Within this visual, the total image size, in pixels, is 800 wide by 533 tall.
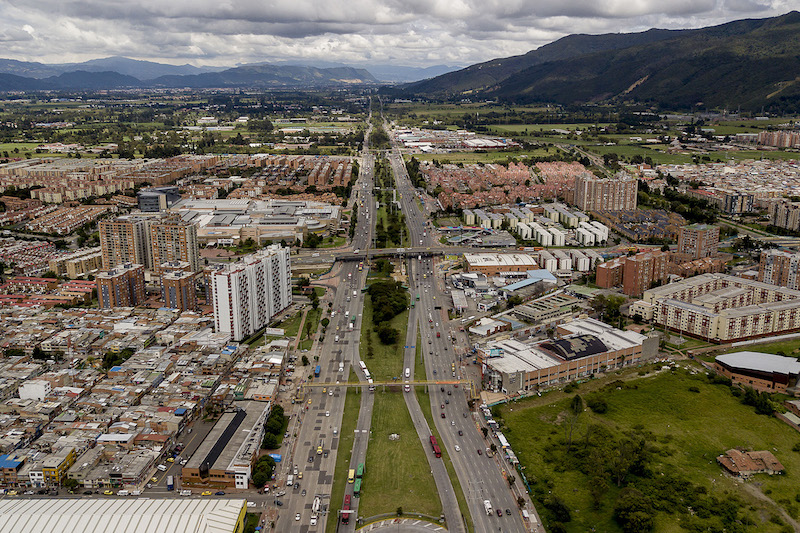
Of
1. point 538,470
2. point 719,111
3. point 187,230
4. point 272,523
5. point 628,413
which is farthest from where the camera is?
point 719,111

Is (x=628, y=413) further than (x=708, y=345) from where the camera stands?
No

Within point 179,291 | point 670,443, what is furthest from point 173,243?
point 670,443

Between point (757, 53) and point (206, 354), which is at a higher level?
point (757, 53)

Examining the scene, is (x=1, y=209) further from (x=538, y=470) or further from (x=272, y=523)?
(x=538, y=470)

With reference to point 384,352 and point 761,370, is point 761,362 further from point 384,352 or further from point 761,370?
point 384,352

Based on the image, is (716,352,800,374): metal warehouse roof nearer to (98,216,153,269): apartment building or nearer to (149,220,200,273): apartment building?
(149,220,200,273): apartment building

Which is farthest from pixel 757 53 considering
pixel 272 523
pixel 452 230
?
pixel 272 523

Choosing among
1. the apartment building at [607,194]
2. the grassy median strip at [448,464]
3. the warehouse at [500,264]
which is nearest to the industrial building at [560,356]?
the grassy median strip at [448,464]
